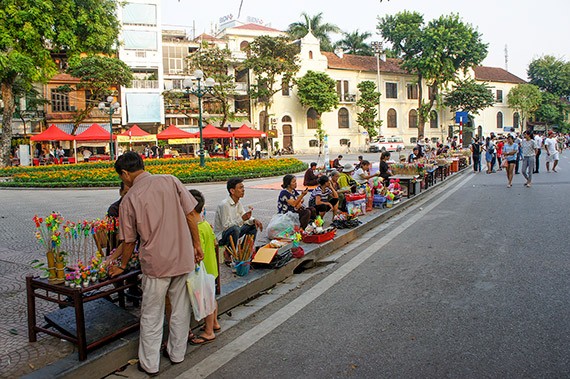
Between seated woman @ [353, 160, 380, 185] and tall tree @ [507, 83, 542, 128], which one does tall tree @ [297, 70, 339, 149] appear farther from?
seated woman @ [353, 160, 380, 185]

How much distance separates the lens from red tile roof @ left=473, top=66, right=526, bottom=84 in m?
68.6

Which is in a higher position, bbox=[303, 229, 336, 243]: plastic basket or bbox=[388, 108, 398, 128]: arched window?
bbox=[388, 108, 398, 128]: arched window

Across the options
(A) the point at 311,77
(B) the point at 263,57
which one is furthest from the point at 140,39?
(A) the point at 311,77

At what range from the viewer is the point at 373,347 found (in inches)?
170

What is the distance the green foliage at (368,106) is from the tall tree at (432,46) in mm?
5917

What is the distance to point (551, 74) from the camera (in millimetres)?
71562

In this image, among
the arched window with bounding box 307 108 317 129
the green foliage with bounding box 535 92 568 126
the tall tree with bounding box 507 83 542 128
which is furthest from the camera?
the green foliage with bounding box 535 92 568 126

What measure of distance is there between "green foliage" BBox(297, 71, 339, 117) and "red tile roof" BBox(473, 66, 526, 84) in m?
26.3

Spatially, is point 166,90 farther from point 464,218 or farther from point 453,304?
point 453,304

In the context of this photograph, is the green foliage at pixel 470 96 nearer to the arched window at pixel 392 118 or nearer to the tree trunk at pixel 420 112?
the tree trunk at pixel 420 112

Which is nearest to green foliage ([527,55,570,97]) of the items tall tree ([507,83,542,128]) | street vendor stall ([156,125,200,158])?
tall tree ([507,83,542,128])

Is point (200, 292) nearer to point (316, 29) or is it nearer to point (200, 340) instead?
point (200, 340)

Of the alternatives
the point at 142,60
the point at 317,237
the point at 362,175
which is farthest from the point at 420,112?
the point at 317,237

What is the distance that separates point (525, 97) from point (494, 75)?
529 centimetres
